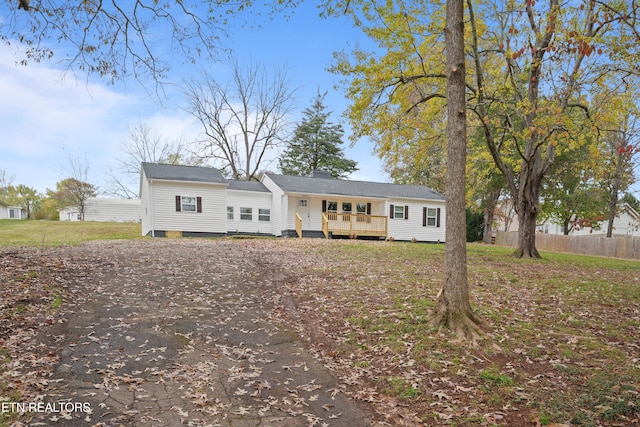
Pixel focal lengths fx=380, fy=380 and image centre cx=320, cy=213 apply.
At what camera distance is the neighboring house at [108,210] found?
37.1 metres

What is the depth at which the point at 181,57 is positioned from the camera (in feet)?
27.7

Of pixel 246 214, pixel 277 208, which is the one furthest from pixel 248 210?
pixel 277 208

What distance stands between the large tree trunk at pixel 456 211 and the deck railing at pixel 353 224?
55.4 feet

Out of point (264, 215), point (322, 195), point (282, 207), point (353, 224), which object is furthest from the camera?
point (264, 215)

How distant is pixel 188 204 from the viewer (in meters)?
21.4

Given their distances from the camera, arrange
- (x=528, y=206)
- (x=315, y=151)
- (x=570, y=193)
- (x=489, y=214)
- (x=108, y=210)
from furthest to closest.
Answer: (x=108, y=210) < (x=315, y=151) < (x=489, y=214) < (x=570, y=193) < (x=528, y=206)

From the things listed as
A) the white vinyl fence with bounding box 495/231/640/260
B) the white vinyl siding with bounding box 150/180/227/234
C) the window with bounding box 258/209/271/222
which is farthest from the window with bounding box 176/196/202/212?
the white vinyl fence with bounding box 495/231/640/260

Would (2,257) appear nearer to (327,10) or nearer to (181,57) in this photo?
(181,57)

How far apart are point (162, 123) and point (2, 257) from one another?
28.5 meters

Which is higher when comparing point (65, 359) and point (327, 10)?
point (327, 10)

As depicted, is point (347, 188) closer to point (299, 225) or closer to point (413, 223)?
point (299, 225)

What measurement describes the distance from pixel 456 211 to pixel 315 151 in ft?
105

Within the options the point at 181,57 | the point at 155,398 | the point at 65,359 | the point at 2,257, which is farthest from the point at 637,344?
the point at 2,257

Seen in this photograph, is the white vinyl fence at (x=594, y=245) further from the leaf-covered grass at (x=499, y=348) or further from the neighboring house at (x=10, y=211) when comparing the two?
the neighboring house at (x=10, y=211)
